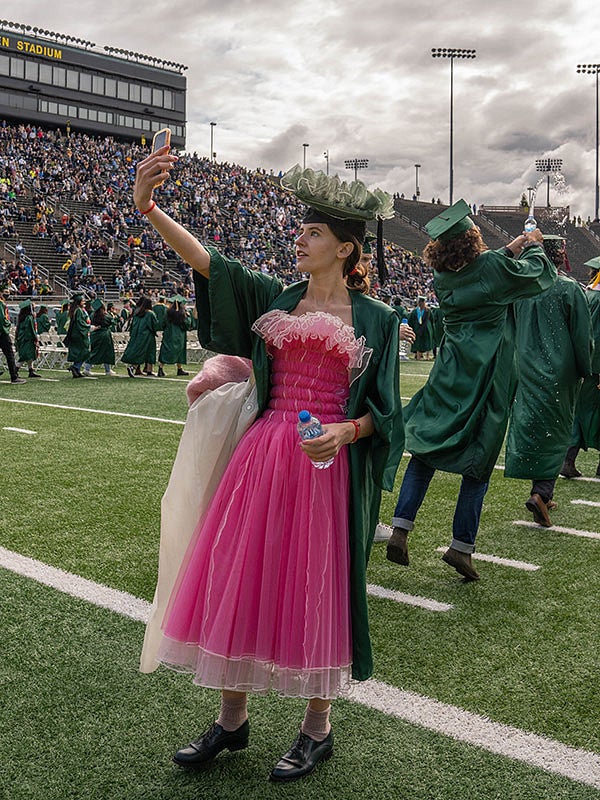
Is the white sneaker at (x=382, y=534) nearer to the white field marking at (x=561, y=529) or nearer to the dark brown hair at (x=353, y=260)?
the white field marking at (x=561, y=529)

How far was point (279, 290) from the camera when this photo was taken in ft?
9.39

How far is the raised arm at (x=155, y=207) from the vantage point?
245 centimetres

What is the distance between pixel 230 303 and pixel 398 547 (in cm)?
232

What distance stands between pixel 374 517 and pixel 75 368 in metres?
14.8

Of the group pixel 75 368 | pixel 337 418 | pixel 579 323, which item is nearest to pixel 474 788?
pixel 337 418

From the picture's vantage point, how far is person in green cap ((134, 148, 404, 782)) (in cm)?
251

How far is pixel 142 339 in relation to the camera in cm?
1731

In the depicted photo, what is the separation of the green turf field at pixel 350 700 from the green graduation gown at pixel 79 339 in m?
10.8

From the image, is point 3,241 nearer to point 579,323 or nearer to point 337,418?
point 579,323

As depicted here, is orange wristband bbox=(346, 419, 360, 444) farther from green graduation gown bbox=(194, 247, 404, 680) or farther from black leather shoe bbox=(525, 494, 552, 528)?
black leather shoe bbox=(525, 494, 552, 528)

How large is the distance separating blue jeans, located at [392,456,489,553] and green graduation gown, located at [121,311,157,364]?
13.0 m

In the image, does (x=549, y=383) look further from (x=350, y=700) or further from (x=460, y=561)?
(x=350, y=700)

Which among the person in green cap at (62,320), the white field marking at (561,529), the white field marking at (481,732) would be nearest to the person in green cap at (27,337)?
the person in green cap at (62,320)

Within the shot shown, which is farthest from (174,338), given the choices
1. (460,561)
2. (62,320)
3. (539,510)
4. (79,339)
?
(460,561)
